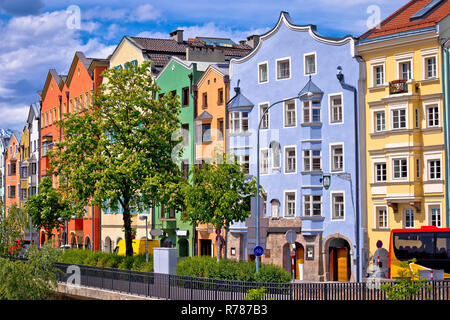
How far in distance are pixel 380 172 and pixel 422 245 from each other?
28.8 feet

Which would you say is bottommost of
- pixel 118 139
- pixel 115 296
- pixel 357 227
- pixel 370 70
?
pixel 115 296

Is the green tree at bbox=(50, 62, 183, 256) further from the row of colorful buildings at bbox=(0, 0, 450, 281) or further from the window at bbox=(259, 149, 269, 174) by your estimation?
the window at bbox=(259, 149, 269, 174)

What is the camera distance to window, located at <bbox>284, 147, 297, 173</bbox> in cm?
5675

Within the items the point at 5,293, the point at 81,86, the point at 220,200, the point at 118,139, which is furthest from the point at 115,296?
the point at 81,86

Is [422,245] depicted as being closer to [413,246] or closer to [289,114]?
[413,246]

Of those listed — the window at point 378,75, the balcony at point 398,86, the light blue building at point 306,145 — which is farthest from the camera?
the light blue building at point 306,145

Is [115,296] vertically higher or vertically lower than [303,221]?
lower

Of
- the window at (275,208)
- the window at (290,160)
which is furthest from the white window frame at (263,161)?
the window at (275,208)

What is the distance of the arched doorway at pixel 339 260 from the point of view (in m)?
53.4

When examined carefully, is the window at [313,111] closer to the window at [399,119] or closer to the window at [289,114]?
the window at [289,114]

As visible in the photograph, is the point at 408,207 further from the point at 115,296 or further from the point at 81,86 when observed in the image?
the point at 81,86

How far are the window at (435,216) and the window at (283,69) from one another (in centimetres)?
1429

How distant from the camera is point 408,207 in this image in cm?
4975
